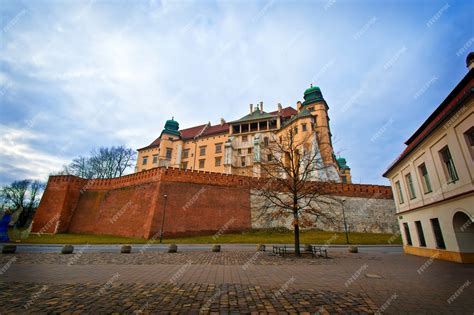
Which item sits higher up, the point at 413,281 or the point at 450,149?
the point at 450,149

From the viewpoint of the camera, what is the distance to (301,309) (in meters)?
4.49

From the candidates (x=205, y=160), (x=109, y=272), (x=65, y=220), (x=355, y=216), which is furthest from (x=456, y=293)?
(x=205, y=160)

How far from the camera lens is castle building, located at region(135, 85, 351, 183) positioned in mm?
43609

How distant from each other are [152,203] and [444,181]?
2730 cm

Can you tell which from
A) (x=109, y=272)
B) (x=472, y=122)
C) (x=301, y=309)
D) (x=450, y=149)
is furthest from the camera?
(x=450, y=149)

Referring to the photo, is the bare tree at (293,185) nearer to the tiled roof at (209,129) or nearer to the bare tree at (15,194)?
the tiled roof at (209,129)

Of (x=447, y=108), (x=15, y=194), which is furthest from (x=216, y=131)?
(x=15, y=194)

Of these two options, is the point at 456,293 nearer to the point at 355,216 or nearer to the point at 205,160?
the point at 355,216

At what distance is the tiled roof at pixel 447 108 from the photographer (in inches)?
367

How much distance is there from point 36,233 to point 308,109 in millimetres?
49553

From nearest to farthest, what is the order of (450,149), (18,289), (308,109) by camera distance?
(18,289)
(450,149)
(308,109)

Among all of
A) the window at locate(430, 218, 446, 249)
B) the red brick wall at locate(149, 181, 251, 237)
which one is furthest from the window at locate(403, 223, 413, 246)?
the red brick wall at locate(149, 181, 251, 237)

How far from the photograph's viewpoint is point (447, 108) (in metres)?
11.1

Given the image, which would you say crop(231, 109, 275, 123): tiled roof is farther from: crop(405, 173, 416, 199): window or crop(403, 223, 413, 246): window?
crop(403, 223, 413, 246): window
